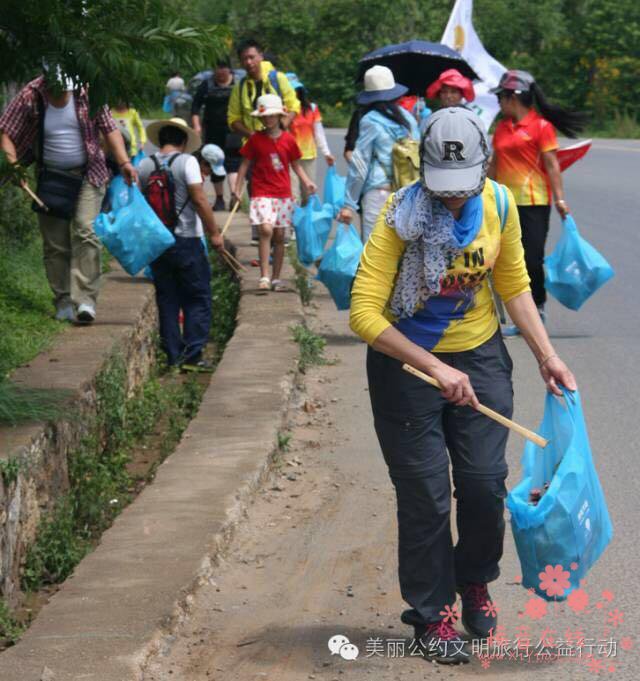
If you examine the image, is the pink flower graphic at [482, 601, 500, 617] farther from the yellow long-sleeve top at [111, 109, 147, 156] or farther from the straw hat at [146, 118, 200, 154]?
the yellow long-sleeve top at [111, 109, 147, 156]

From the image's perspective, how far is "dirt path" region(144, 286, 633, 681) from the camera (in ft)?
15.7

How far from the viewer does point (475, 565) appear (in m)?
4.88

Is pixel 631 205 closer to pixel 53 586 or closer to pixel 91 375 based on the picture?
pixel 91 375

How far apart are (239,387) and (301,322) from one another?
2122mm

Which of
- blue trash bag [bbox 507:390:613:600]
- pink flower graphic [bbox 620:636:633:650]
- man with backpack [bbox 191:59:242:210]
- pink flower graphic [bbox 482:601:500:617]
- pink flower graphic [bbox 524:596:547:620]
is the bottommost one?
man with backpack [bbox 191:59:242:210]

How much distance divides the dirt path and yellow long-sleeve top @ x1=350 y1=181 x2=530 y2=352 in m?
1.06

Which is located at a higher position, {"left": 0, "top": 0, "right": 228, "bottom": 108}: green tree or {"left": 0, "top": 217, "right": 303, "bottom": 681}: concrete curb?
{"left": 0, "top": 0, "right": 228, "bottom": 108}: green tree

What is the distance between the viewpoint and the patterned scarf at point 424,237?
4.53 m

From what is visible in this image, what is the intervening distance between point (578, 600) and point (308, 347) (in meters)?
4.76

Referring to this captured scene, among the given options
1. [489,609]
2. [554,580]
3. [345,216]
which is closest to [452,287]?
[554,580]

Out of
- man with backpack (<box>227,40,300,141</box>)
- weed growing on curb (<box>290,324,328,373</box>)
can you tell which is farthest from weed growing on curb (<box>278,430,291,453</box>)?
man with backpack (<box>227,40,300,141</box>)

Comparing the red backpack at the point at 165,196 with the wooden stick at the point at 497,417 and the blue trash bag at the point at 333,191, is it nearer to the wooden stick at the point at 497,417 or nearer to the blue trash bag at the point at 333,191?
the blue trash bag at the point at 333,191

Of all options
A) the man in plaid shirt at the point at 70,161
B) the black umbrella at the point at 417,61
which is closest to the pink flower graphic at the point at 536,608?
the man in plaid shirt at the point at 70,161

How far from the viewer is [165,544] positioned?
5625 millimetres
